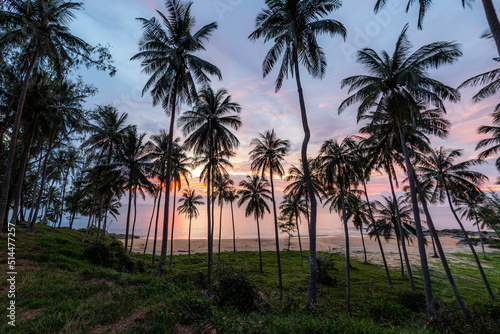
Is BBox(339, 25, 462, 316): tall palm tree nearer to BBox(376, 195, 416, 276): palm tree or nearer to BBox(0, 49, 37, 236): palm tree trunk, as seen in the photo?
BBox(376, 195, 416, 276): palm tree

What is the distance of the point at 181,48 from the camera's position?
13398 mm

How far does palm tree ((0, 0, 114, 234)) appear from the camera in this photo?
32.9 feet

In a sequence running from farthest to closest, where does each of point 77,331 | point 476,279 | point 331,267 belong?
point 476,279
point 331,267
point 77,331

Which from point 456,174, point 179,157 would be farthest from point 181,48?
point 456,174

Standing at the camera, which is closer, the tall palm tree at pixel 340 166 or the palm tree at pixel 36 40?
the palm tree at pixel 36 40

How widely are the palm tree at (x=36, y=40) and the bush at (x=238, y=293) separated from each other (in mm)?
13596

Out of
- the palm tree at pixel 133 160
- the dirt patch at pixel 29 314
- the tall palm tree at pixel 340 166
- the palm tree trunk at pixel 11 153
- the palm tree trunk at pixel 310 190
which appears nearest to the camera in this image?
the dirt patch at pixel 29 314

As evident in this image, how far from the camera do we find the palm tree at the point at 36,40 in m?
10.0

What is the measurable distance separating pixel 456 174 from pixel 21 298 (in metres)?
28.4

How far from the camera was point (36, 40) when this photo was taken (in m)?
11.3

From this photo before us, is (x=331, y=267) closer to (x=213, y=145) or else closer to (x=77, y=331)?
(x=213, y=145)

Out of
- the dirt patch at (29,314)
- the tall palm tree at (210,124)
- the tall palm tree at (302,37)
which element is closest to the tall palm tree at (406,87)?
the tall palm tree at (302,37)

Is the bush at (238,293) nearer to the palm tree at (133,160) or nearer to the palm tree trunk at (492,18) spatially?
the palm tree trunk at (492,18)

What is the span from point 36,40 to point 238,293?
18479 millimetres
